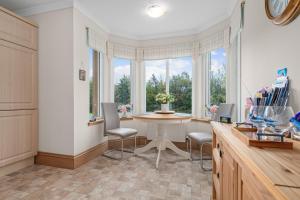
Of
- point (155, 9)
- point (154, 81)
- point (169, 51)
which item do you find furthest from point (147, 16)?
point (154, 81)

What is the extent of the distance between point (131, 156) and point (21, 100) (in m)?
2.02

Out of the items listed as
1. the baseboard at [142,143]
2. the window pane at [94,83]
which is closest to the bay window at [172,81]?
the baseboard at [142,143]

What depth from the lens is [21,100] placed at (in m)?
2.54

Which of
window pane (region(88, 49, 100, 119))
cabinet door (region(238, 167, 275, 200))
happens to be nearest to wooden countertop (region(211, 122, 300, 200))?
cabinet door (region(238, 167, 275, 200))

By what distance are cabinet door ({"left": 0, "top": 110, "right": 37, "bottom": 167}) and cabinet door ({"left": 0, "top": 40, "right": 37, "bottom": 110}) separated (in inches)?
4.9

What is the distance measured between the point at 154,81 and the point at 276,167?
3687mm

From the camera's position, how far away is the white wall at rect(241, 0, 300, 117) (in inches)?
41.9

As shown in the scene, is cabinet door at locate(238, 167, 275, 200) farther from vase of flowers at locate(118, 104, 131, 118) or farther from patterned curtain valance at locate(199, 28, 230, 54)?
vase of flowers at locate(118, 104, 131, 118)

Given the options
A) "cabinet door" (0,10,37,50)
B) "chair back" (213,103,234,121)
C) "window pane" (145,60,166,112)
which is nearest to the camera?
"cabinet door" (0,10,37,50)

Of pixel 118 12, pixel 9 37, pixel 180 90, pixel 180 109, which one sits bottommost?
pixel 180 109

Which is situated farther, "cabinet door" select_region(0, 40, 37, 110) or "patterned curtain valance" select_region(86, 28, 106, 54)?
"patterned curtain valance" select_region(86, 28, 106, 54)

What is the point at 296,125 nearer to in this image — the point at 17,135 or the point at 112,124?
the point at 112,124

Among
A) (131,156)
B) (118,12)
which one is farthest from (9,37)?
(131,156)

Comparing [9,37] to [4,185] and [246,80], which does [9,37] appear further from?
[246,80]
